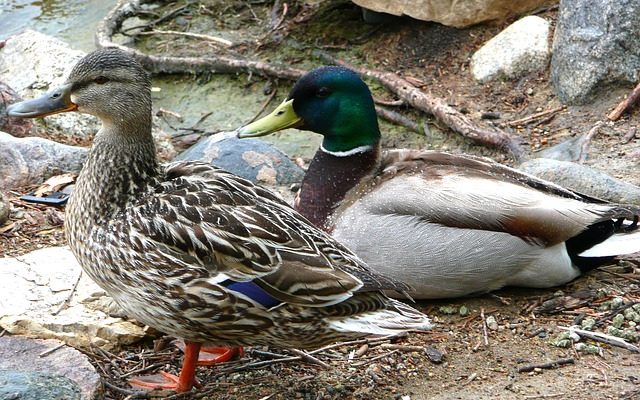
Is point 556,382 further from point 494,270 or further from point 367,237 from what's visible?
point 367,237

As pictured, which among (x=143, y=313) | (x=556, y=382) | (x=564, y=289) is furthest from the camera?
(x=564, y=289)

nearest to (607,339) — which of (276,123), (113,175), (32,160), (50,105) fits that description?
(276,123)

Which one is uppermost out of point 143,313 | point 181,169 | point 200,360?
point 181,169

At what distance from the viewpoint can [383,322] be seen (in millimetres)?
3859

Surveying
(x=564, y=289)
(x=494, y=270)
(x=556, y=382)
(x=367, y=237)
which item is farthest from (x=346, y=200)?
(x=556, y=382)

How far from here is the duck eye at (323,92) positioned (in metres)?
5.51

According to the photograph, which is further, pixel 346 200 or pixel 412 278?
pixel 346 200

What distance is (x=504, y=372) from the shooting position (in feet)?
14.1

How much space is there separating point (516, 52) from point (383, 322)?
4.46m

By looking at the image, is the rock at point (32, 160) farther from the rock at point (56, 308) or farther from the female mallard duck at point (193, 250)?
the female mallard duck at point (193, 250)

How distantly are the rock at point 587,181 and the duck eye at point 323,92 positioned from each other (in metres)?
1.30

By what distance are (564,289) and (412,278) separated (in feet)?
2.71

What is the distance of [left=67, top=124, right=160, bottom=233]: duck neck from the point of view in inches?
158

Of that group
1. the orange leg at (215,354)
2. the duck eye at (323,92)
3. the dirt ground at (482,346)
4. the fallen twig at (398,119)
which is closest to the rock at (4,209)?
the dirt ground at (482,346)
